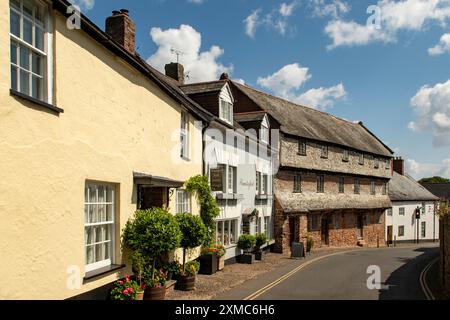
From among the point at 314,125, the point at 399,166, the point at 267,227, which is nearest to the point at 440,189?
the point at 399,166

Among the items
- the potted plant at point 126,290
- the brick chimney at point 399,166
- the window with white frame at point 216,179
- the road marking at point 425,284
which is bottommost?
the road marking at point 425,284

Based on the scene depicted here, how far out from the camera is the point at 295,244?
26000 millimetres

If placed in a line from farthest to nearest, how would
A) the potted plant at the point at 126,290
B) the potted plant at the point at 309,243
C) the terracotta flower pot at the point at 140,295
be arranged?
the potted plant at the point at 309,243 < the terracotta flower pot at the point at 140,295 < the potted plant at the point at 126,290

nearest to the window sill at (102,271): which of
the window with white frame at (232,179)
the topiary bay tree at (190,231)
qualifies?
the topiary bay tree at (190,231)

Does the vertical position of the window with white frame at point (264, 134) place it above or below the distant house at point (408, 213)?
above

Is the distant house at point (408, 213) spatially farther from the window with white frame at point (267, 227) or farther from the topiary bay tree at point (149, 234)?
the topiary bay tree at point (149, 234)

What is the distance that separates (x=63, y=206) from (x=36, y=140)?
154 cm

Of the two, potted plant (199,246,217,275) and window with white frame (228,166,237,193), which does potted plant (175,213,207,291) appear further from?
window with white frame (228,166,237,193)

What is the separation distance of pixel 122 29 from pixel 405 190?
151 ft

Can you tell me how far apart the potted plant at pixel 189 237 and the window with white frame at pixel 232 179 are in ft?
23.3

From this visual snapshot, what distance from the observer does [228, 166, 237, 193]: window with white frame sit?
Result: 21531mm

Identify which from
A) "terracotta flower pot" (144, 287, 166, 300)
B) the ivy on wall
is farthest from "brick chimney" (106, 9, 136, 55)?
"terracotta flower pot" (144, 287, 166, 300)

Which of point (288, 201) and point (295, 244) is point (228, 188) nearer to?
point (295, 244)

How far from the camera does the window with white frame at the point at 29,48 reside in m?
7.16
